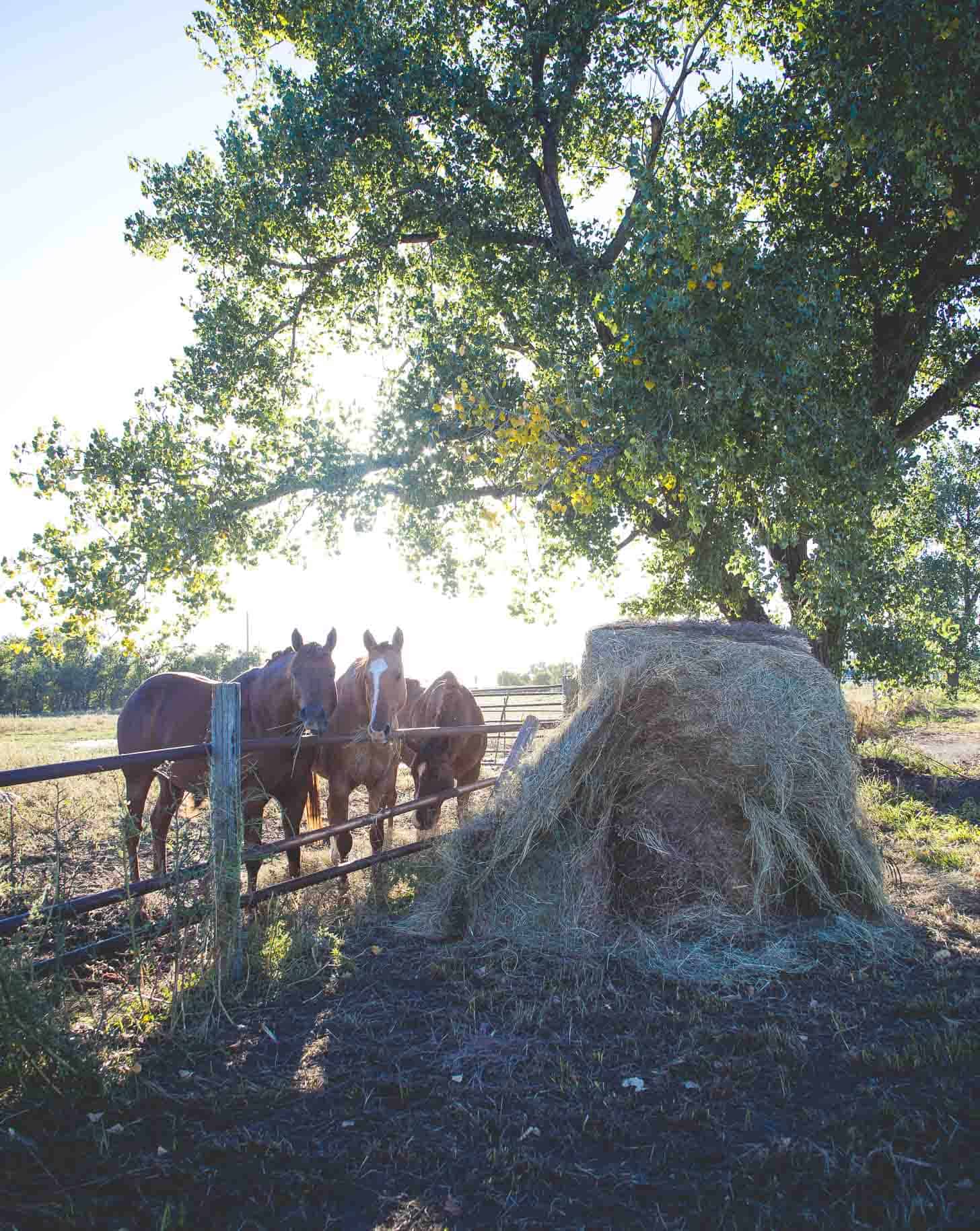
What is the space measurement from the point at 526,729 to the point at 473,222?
7832 millimetres

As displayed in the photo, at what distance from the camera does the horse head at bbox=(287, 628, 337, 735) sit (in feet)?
19.9

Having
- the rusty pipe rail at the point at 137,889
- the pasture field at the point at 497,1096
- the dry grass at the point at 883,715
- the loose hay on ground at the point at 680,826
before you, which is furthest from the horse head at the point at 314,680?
the dry grass at the point at 883,715

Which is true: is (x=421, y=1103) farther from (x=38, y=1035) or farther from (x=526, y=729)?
(x=526, y=729)

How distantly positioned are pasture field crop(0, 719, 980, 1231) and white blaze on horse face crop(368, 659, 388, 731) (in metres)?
2.00

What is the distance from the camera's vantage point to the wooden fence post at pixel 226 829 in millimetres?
4328

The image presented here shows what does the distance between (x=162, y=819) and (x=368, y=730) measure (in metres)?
2.39

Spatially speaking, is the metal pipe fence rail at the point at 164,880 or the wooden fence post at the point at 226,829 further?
the wooden fence post at the point at 226,829

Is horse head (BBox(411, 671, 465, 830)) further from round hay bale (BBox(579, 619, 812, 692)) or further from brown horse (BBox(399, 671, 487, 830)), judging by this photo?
round hay bale (BBox(579, 619, 812, 692))

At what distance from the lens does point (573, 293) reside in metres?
11.0

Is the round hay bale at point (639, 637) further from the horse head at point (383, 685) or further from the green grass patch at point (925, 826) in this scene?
the horse head at point (383, 685)

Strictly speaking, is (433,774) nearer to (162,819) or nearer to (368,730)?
(368,730)

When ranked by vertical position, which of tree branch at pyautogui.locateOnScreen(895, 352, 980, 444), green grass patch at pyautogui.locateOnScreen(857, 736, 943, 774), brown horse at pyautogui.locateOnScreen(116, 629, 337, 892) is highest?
tree branch at pyautogui.locateOnScreen(895, 352, 980, 444)

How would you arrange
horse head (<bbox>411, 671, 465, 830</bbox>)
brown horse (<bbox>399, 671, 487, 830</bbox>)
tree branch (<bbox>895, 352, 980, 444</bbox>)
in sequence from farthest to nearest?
tree branch (<bbox>895, 352, 980, 444</bbox>)
brown horse (<bbox>399, 671, 487, 830</bbox>)
horse head (<bbox>411, 671, 465, 830</bbox>)

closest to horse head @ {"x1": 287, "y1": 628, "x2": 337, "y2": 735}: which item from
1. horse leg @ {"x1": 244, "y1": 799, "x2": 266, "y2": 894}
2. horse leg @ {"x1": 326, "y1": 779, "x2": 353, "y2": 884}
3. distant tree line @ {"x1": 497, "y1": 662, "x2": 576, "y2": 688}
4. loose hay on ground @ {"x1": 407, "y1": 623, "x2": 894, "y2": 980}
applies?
horse leg @ {"x1": 244, "y1": 799, "x2": 266, "y2": 894}
